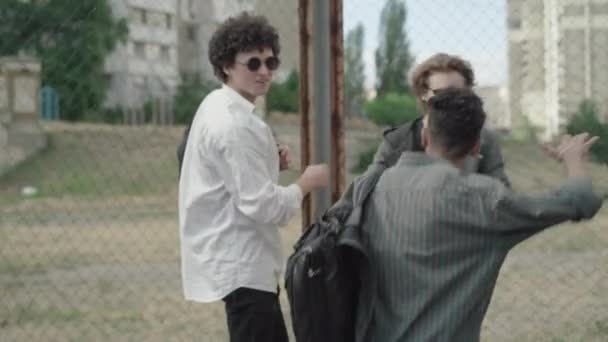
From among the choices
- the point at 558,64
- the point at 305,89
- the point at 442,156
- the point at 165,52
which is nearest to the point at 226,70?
the point at 305,89

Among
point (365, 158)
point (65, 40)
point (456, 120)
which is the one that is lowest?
point (365, 158)

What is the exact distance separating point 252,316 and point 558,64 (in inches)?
89.5

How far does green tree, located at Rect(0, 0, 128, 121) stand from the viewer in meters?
5.26

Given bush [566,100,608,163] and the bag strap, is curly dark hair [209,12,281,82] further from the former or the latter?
bush [566,100,608,163]

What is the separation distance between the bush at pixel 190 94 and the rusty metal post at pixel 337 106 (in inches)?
84.7

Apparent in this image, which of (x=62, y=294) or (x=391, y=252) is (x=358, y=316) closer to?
(x=391, y=252)

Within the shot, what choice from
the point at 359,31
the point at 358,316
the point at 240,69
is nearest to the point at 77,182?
the point at 359,31

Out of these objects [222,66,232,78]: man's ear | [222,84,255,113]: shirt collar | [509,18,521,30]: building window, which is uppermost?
[509,18,521,30]: building window

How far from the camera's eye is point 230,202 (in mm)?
3359

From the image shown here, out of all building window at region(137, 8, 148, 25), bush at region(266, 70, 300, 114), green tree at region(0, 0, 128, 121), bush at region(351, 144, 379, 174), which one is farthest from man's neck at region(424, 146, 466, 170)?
building window at region(137, 8, 148, 25)

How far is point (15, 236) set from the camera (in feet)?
22.1

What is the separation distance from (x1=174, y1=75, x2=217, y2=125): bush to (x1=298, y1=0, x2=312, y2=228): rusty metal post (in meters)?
2.11

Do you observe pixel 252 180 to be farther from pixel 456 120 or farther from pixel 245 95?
pixel 456 120

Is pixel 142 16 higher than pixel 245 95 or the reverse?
higher
